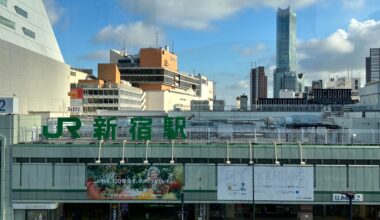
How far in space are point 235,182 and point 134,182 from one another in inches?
343

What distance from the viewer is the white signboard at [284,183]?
40.5 metres

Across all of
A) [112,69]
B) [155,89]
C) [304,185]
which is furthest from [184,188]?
[155,89]

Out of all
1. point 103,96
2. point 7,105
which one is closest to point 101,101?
point 103,96

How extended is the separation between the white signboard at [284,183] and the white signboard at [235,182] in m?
0.77

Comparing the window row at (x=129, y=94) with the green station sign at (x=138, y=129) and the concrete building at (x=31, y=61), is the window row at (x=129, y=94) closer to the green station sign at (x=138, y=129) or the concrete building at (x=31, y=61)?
the concrete building at (x=31, y=61)

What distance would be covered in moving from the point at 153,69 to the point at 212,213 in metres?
144

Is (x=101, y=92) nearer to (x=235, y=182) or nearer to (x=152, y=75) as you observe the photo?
(x=152, y=75)

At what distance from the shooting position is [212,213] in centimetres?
4269

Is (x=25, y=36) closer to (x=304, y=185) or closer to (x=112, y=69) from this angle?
(x=304, y=185)

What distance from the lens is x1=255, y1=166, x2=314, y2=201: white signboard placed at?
1593 inches

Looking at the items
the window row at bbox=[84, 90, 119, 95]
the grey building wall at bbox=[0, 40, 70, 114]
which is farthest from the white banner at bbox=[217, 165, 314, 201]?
the window row at bbox=[84, 90, 119, 95]

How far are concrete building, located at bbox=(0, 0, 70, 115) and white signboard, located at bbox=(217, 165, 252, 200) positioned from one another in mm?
38352

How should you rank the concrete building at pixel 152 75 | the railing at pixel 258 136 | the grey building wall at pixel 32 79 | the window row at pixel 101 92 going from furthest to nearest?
the concrete building at pixel 152 75 < the window row at pixel 101 92 < the grey building wall at pixel 32 79 < the railing at pixel 258 136

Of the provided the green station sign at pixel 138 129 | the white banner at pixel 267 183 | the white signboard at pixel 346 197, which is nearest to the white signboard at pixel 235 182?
the white banner at pixel 267 183
